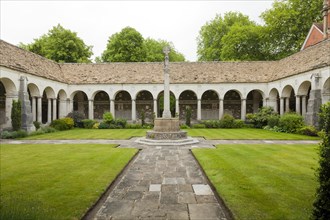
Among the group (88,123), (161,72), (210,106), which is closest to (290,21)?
(210,106)

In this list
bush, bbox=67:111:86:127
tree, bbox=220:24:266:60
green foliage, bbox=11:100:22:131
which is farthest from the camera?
tree, bbox=220:24:266:60

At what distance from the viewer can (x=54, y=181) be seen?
6902 mm

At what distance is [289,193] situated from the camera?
19.4ft

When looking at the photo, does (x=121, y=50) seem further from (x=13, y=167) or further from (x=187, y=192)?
(x=187, y=192)

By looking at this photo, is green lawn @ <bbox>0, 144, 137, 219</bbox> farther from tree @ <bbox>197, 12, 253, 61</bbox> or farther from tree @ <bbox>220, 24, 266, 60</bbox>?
tree @ <bbox>197, 12, 253, 61</bbox>

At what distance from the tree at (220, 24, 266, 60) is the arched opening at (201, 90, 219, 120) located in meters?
8.07

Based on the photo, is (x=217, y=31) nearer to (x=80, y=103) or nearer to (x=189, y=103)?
(x=189, y=103)

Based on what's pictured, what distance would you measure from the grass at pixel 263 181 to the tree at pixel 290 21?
25810mm

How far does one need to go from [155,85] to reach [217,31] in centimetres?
1949

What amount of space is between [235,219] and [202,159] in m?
5.21

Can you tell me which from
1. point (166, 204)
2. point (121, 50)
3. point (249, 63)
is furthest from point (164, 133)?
point (121, 50)

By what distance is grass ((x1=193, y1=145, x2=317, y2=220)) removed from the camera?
4.99m

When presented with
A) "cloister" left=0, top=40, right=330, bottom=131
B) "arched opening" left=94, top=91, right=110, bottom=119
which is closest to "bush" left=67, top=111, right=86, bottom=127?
"cloister" left=0, top=40, right=330, bottom=131

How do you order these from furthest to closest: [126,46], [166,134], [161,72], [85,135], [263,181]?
[126,46] < [161,72] < [85,135] < [166,134] < [263,181]
